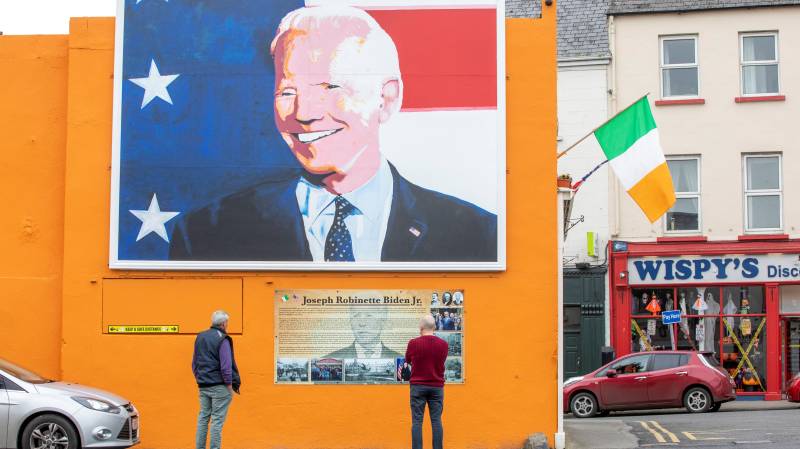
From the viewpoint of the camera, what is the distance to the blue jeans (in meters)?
13.1

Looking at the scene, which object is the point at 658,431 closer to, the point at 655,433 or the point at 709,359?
the point at 655,433

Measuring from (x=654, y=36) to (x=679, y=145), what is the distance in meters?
2.97

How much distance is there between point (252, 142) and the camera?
15539 mm

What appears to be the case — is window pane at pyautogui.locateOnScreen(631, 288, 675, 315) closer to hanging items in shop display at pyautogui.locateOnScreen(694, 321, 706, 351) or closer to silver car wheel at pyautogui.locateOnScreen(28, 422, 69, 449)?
hanging items in shop display at pyautogui.locateOnScreen(694, 321, 706, 351)

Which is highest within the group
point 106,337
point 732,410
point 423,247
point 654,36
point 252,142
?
point 654,36

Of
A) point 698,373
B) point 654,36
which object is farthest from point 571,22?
point 698,373

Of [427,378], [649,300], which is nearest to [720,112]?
[649,300]

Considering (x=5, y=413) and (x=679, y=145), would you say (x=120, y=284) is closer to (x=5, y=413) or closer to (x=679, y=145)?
(x=5, y=413)

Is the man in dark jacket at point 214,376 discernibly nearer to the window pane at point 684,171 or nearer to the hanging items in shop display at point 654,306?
the hanging items in shop display at point 654,306

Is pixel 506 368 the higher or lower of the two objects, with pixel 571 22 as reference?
lower

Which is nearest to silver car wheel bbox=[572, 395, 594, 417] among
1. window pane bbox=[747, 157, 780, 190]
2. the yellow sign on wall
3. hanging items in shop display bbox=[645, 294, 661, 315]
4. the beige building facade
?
hanging items in shop display bbox=[645, 294, 661, 315]

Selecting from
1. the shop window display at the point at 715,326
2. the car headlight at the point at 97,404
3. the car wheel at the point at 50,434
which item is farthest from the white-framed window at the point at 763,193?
the car wheel at the point at 50,434

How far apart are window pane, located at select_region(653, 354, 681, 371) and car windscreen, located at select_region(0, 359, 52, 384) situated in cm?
1416

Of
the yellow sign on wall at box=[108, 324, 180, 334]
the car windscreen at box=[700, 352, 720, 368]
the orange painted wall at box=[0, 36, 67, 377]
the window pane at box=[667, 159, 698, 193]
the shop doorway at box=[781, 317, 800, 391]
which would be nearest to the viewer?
the yellow sign on wall at box=[108, 324, 180, 334]
